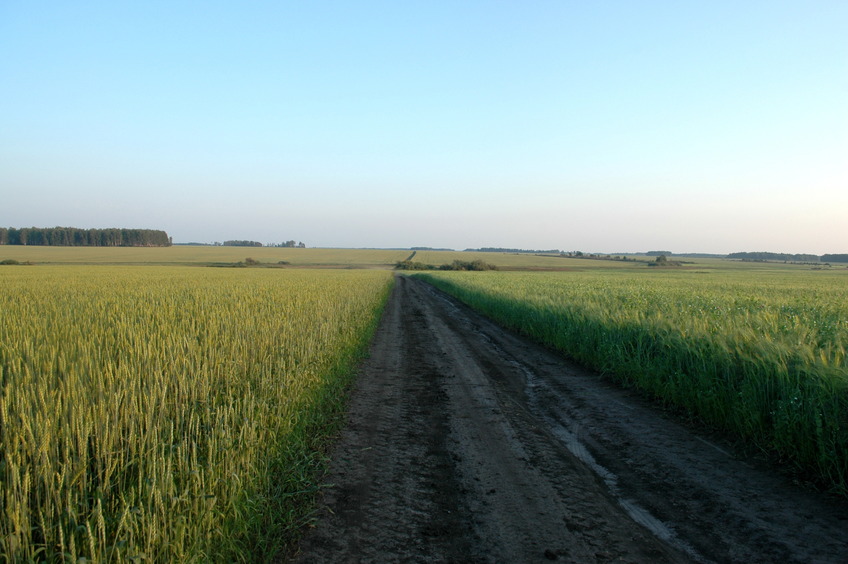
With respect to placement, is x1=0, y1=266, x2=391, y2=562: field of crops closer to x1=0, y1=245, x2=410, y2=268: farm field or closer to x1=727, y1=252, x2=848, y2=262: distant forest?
x1=0, y1=245, x2=410, y2=268: farm field

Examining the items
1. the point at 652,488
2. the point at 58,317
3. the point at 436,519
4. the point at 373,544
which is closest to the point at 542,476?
the point at 652,488

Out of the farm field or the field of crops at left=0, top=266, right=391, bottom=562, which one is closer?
the field of crops at left=0, top=266, right=391, bottom=562

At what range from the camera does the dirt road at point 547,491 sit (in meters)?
3.31

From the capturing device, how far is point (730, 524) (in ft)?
12.0

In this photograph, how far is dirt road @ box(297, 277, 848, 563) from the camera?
331 cm

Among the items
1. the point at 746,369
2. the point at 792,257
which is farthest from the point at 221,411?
the point at 792,257

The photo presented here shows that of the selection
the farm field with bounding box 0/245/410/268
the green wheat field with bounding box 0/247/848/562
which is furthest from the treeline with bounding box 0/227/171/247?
the green wheat field with bounding box 0/247/848/562

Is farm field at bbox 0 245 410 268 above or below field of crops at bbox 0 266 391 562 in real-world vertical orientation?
above

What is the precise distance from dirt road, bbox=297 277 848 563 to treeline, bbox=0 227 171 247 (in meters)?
155

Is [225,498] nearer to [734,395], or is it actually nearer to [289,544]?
[289,544]

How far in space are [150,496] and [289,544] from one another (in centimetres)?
113

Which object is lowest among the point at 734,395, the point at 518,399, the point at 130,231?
the point at 518,399

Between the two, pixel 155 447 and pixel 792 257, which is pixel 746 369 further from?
pixel 792 257

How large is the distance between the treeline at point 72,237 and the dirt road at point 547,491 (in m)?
155
